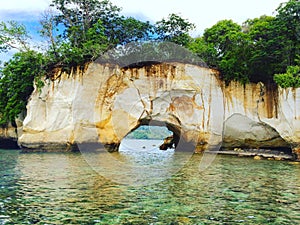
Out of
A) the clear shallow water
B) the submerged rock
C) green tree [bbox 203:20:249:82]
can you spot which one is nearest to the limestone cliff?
green tree [bbox 203:20:249:82]

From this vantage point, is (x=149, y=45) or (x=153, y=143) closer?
(x=149, y=45)

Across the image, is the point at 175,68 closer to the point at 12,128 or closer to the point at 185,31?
the point at 185,31

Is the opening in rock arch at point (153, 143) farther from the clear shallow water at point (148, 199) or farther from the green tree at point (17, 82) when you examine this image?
the clear shallow water at point (148, 199)

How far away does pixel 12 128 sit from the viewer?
2514 cm

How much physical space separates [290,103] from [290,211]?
11956mm

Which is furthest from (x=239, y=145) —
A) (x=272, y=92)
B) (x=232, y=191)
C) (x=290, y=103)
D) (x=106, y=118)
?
(x=232, y=191)

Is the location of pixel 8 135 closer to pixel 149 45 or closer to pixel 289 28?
pixel 149 45

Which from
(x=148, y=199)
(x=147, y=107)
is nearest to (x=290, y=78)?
(x=147, y=107)

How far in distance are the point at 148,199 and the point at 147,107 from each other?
47.3ft

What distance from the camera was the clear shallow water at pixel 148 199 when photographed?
6.12 meters

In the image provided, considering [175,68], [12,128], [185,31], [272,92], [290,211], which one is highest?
[185,31]

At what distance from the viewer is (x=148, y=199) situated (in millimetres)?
7645

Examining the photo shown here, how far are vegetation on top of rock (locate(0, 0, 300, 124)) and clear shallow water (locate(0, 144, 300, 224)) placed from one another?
9774 millimetres

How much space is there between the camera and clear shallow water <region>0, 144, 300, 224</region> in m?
6.12
